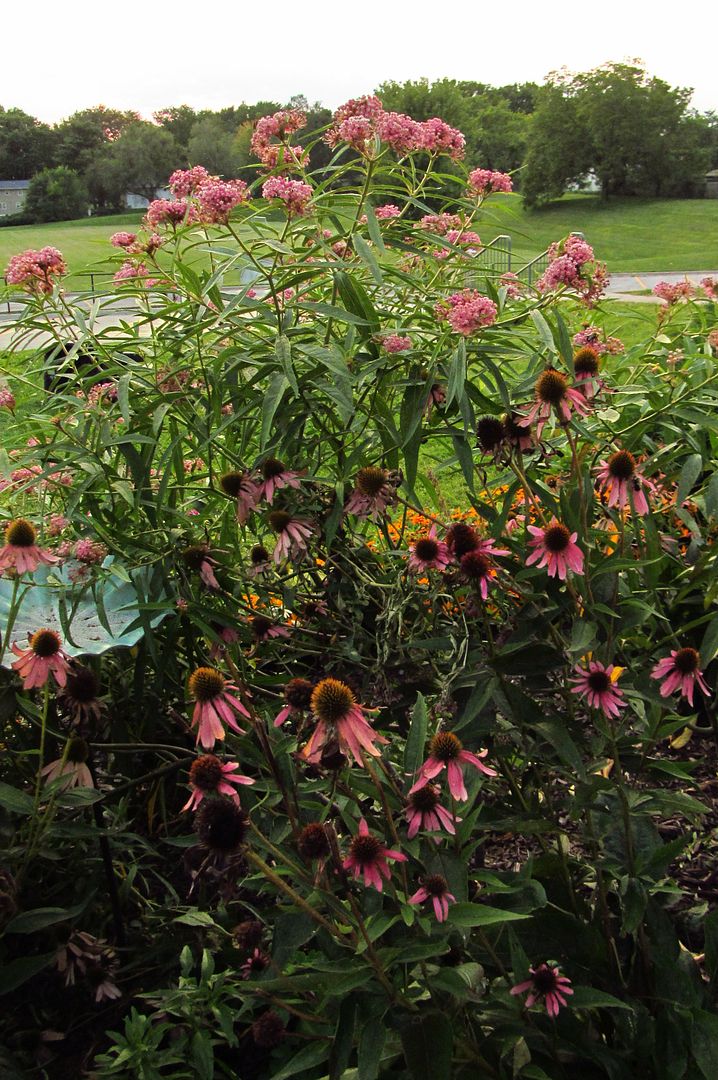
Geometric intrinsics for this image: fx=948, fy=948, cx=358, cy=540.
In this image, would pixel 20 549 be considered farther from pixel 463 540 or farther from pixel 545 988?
pixel 545 988

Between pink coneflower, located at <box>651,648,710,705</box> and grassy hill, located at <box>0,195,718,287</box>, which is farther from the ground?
pink coneflower, located at <box>651,648,710,705</box>

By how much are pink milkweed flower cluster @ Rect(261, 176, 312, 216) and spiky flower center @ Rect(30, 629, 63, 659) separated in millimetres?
648

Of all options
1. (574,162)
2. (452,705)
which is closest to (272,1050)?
(452,705)

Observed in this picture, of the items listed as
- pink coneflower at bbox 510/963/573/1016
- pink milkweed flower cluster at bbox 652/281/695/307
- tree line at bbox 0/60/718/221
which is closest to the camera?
pink coneflower at bbox 510/963/573/1016

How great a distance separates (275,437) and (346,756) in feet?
2.22

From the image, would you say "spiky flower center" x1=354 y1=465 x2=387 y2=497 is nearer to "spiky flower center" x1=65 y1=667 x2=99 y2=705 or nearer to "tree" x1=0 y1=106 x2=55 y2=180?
"spiky flower center" x1=65 y1=667 x2=99 y2=705

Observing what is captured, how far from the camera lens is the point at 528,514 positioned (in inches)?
54.4

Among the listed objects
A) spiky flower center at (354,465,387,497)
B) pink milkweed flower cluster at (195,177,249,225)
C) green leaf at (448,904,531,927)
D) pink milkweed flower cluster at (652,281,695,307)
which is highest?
pink milkweed flower cluster at (195,177,249,225)

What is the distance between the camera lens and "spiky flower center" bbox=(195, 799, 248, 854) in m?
0.86

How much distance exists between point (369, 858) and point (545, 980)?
281 mm

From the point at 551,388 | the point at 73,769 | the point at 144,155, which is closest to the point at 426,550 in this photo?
the point at 551,388

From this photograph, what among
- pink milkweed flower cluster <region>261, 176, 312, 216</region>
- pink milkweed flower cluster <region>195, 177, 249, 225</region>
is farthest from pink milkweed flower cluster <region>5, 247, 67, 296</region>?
pink milkweed flower cluster <region>261, 176, 312, 216</region>

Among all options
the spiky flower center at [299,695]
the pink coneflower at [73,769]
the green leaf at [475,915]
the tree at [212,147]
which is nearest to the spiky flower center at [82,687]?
the pink coneflower at [73,769]

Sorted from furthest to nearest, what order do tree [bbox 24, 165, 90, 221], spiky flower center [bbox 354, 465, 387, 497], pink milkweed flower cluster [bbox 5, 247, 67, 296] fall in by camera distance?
tree [bbox 24, 165, 90, 221]
pink milkweed flower cluster [bbox 5, 247, 67, 296]
spiky flower center [bbox 354, 465, 387, 497]
